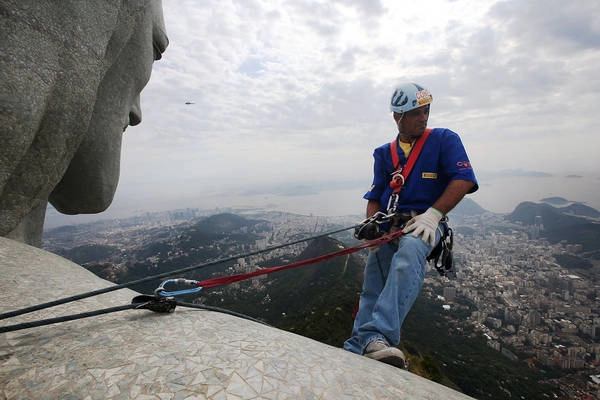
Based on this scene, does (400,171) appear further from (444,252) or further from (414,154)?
(444,252)

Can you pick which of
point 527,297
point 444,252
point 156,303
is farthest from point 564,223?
point 156,303

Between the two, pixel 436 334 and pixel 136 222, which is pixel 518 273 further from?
pixel 136 222

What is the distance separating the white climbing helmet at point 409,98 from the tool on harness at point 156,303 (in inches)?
149

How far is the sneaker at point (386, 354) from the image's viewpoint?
2.69 metres

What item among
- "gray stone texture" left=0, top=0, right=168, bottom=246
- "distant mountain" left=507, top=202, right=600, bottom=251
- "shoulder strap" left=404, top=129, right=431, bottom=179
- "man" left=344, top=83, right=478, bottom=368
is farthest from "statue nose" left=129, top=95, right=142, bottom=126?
"distant mountain" left=507, top=202, right=600, bottom=251

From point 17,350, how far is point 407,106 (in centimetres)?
456

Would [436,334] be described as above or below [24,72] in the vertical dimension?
below

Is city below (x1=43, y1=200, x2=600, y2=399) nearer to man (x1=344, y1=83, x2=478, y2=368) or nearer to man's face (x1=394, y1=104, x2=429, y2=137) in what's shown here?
man (x1=344, y1=83, x2=478, y2=368)

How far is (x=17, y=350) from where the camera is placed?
1.71 meters

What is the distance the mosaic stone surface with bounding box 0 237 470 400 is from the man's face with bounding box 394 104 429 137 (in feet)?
10.1

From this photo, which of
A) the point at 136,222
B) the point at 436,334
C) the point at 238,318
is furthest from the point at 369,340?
the point at 136,222

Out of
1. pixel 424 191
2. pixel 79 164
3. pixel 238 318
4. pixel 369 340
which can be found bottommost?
pixel 369 340

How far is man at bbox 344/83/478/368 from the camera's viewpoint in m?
3.06

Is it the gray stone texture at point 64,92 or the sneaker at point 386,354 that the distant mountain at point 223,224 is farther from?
the sneaker at point 386,354
